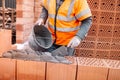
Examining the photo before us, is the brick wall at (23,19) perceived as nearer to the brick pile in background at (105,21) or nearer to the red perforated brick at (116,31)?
the brick pile in background at (105,21)

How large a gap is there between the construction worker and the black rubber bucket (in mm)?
79

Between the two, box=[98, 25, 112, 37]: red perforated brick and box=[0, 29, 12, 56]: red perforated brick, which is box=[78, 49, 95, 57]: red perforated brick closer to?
box=[98, 25, 112, 37]: red perforated brick

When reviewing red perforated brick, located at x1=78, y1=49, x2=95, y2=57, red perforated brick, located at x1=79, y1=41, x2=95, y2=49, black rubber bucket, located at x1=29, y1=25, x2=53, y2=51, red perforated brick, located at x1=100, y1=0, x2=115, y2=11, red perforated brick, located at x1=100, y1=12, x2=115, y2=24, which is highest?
→ red perforated brick, located at x1=100, y1=0, x2=115, y2=11

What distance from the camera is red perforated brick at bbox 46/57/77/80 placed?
0.82m

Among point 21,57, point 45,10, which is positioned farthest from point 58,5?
point 21,57

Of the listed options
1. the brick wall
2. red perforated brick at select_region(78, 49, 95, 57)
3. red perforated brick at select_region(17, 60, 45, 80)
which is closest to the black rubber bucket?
red perforated brick at select_region(17, 60, 45, 80)

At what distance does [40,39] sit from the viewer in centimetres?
111

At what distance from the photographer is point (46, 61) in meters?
0.84

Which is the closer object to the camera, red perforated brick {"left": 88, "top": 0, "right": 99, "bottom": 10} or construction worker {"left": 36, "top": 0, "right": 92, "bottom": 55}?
construction worker {"left": 36, "top": 0, "right": 92, "bottom": 55}

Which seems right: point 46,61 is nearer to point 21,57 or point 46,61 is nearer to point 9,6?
point 21,57

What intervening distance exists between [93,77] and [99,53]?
3.02ft

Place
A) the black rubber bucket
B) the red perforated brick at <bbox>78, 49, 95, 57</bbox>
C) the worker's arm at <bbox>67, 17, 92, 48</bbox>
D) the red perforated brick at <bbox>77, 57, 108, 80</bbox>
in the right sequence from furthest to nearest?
the red perforated brick at <bbox>78, 49, 95, 57</bbox>, the worker's arm at <bbox>67, 17, 92, 48</bbox>, the black rubber bucket, the red perforated brick at <bbox>77, 57, 108, 80</bbox>

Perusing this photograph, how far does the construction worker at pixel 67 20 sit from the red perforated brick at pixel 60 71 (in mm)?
375

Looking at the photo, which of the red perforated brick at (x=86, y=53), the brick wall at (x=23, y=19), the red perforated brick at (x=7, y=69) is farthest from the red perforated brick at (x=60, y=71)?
the brick wall at (x=23, y=19)
